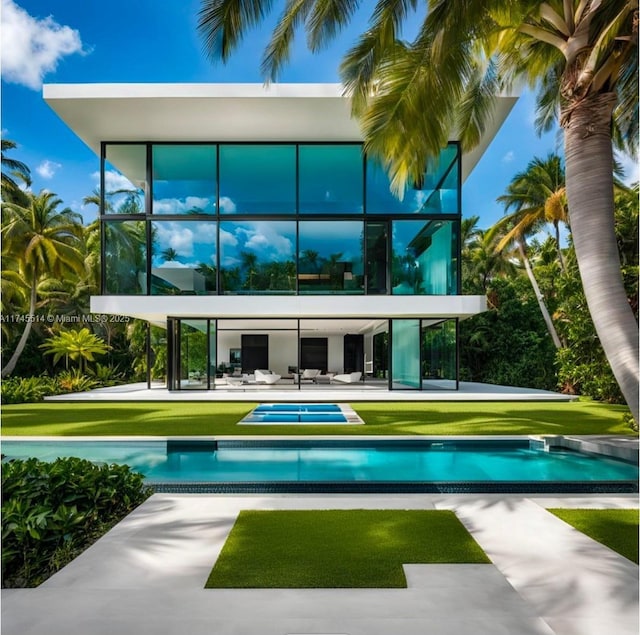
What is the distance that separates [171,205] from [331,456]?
36.9 feet

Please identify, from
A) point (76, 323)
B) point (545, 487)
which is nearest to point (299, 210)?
point (545, 487)

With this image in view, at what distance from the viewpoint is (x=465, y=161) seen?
16703 millimetres

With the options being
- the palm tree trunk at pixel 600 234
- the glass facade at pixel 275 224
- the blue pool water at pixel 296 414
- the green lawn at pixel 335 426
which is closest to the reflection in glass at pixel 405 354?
the glass facade at pixel 275 224

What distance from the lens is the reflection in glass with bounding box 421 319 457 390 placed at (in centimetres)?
1698

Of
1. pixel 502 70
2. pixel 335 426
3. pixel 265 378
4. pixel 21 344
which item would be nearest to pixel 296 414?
pixel 335 426

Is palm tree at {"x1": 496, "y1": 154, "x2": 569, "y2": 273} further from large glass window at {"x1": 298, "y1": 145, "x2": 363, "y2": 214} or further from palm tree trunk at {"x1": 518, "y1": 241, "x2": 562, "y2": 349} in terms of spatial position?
large glass window at {"x1": 298, "y1": 145, "x2": 363, "y2": 214}

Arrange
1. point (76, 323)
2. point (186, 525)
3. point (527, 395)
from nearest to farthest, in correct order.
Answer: point (186, 525) < point (527, 395) < point (76, 323)

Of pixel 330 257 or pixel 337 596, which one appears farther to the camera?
pixel 330 257

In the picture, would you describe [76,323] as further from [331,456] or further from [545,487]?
[545,487]

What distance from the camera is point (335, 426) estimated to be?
9336 mm

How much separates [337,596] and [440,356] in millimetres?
14875

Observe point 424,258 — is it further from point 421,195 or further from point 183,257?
point 183,257

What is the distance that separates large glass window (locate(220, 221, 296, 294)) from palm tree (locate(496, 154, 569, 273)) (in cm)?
1173

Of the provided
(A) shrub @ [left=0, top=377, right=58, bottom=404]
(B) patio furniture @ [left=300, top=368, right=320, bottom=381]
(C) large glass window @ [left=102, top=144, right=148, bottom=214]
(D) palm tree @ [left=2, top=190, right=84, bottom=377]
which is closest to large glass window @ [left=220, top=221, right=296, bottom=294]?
(C) large glass window @ [left=102, top=144, right=148, bottom=214]
